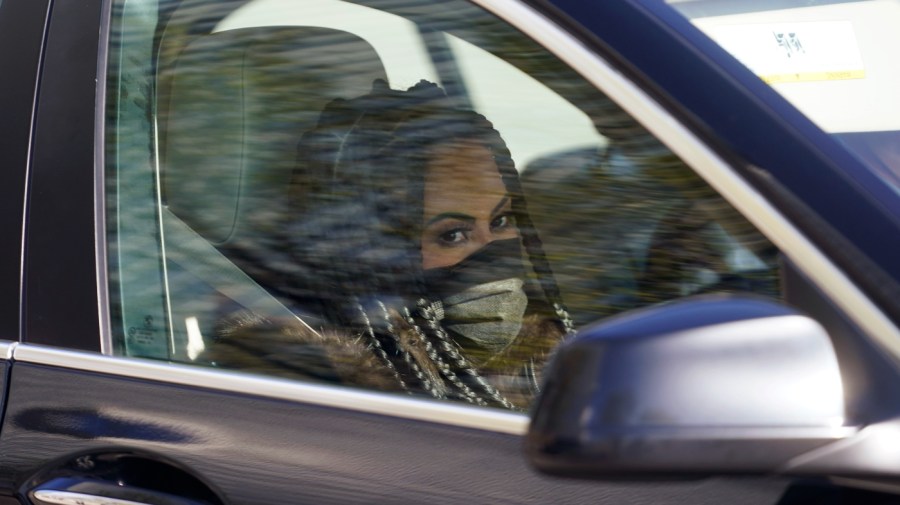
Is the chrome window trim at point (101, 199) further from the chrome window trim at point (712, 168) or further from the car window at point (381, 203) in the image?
the chrome window trim at point (712, 168)

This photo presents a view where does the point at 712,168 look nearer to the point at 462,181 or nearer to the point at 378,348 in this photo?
the point at 462,181

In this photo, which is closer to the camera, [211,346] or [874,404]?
[874,404]

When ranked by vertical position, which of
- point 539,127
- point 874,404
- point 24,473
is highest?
point 539,127

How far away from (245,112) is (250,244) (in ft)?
0.58

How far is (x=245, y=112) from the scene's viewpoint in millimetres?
1560

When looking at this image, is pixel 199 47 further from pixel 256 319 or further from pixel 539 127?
pixel 539 127

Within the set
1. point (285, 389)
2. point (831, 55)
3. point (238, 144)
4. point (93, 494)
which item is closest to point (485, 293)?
point (285, 389)

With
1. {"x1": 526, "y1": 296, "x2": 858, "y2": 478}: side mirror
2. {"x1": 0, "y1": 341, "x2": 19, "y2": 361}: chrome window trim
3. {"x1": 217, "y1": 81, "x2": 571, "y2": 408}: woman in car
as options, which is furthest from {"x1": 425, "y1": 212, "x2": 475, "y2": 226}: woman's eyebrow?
{"x1": 0, "y1": 341, "x2": 19, "y2": 361}: chrome window trim

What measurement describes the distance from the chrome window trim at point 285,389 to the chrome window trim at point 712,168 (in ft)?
1.08

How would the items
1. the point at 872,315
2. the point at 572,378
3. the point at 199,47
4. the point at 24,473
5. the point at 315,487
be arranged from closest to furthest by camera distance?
the point at 572,378 → the point at 872,315 → the point at 315,487 → the point at 24,473 → the point at 199,47

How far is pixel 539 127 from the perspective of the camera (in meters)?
1.41

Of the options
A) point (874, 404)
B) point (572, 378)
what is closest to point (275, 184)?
point (572, 378)

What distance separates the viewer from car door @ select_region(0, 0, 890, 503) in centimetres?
129

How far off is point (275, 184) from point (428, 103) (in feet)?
0.74
